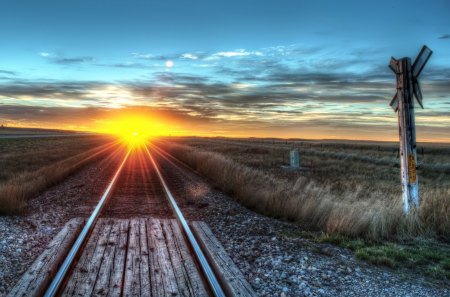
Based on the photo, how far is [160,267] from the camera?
17.1 ft

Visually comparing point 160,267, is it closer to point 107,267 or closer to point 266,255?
point 107,267

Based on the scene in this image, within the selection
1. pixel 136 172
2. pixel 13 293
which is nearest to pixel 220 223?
pixel 13 293

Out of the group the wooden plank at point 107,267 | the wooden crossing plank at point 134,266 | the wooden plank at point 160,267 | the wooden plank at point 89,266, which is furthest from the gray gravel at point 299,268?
the wooden plank at point 89,266

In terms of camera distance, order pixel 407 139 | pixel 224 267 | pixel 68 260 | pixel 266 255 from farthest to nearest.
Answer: pixel 407 139 → pixel 266 255 → pixel 68 260 → pixel 224 267

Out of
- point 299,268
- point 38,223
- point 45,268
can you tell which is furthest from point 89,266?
point 38,223

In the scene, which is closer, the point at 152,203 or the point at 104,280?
the point at 104,280

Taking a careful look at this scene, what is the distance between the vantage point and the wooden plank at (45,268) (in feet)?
14.3

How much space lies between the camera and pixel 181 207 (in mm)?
9844

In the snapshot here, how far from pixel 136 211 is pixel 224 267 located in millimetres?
4551

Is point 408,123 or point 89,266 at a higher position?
point 408,123

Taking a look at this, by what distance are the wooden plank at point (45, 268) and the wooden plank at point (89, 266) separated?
25 cm

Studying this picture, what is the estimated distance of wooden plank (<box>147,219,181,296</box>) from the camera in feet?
14.7

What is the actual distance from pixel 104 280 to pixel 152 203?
5.63 meters

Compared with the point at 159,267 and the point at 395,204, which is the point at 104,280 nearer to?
the point at 159,267
